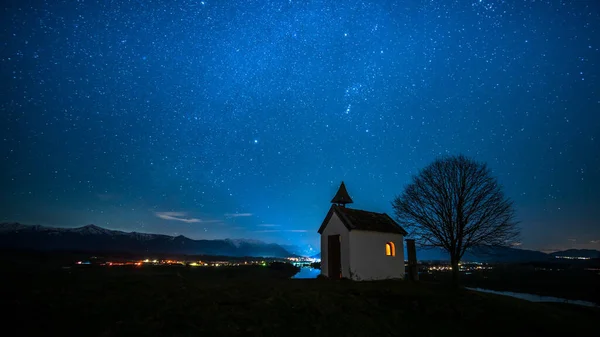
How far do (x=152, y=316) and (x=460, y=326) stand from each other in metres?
15.0

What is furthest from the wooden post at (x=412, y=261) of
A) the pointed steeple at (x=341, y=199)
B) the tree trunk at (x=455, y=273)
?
the pointed steeple at (x=341, y=199)

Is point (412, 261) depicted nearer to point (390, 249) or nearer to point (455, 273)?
point (390, 249)

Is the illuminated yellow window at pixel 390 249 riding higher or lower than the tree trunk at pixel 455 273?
higher

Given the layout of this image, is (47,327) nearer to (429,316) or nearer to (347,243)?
(429,316)

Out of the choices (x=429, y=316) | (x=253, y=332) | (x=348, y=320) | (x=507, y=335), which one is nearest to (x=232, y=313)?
(x=253, y=332)

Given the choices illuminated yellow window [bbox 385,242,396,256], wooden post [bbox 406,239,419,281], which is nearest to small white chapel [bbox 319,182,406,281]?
illuminated yellow window [bbox 385,242,396,256]

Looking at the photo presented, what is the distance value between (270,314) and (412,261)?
2098 cm

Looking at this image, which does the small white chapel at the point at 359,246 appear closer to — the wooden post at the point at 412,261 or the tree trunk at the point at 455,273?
the wooden post at the point at 412,261

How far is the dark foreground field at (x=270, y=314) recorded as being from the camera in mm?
11453

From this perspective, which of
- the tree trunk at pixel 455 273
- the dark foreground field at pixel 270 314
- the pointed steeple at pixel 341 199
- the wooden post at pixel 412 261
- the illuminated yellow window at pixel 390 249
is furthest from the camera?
the pointed steeple at pixel 341 199

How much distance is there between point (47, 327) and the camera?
10.8m

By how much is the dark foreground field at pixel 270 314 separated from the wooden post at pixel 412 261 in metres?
9.41

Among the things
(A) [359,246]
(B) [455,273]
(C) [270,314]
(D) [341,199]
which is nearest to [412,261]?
(B) [455,273]

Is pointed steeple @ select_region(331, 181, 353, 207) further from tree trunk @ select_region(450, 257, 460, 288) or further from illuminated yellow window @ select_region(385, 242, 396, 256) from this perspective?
tree trunk @ select_region(450, 257, 460, 288)
